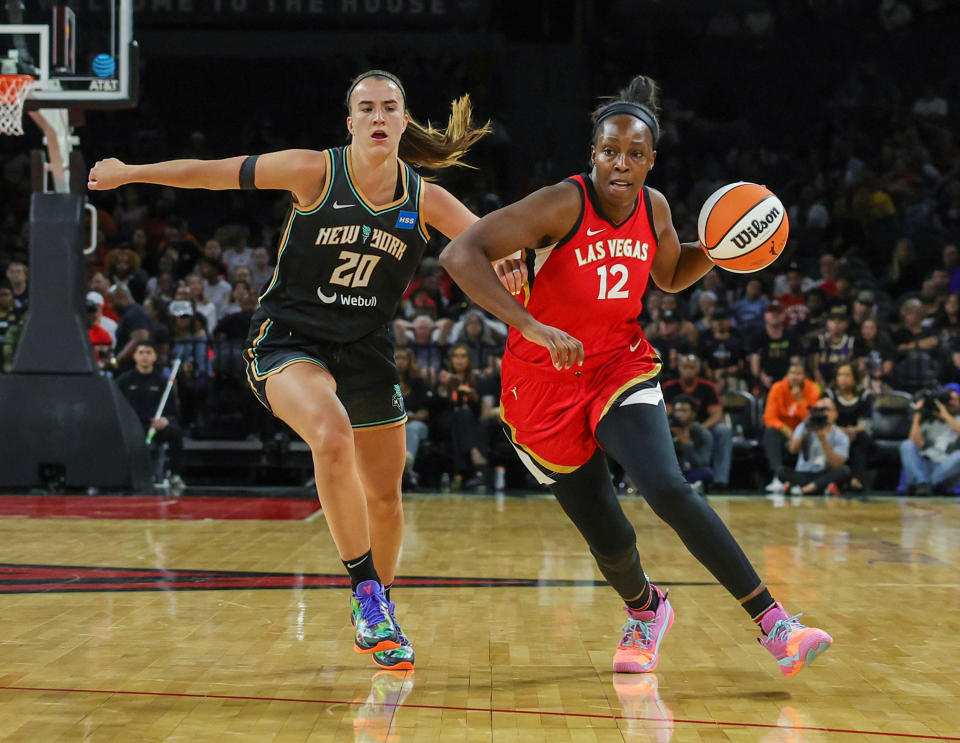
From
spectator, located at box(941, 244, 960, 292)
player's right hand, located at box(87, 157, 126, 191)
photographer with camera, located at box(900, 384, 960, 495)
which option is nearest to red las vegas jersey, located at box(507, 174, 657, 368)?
player's right hand, located at box(87, 157, 126, 191)

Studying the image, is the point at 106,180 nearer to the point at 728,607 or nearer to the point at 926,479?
the point at 728,607

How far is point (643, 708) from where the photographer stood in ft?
11.6

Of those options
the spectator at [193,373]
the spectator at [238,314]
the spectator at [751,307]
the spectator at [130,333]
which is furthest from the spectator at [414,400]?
the spectator at [751,307]

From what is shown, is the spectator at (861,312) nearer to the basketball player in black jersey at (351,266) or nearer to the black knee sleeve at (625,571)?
the black knee sleeve at (625,571)

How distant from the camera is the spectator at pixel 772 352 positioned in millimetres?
12523

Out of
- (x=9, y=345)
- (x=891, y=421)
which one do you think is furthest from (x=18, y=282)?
(x=891, y=421)

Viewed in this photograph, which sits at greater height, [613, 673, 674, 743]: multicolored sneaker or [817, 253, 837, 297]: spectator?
[817, 253, 837, 297]: spectator

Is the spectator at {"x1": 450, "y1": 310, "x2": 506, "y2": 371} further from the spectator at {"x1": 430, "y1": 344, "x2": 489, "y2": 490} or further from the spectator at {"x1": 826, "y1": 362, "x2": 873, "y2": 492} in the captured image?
the spectator at {"x1": 826, "y1": 362, "x2": 873, "y2": 492}

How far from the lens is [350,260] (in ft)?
14.0

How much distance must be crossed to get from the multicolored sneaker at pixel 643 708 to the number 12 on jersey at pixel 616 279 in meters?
1.25

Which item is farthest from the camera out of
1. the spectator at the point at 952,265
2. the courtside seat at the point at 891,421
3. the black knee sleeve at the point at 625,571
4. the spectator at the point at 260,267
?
the spectator at the point at 952,265

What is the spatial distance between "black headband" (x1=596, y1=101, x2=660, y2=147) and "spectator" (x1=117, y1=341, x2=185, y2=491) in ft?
27.1

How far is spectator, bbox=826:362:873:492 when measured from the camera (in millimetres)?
11750

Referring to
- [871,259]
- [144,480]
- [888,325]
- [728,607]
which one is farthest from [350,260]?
[871,259]
